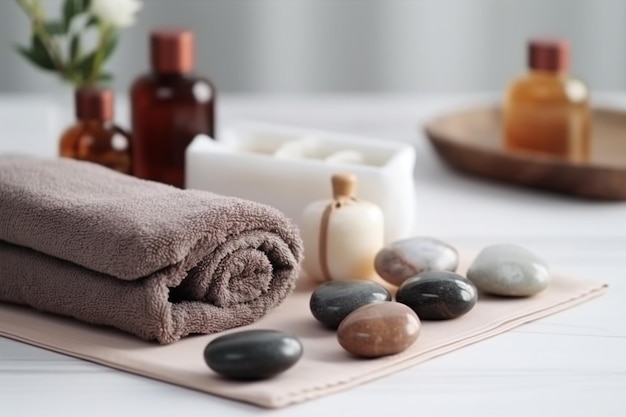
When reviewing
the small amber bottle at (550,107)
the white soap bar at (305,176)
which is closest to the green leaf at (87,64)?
the white soap bar at (305,176)

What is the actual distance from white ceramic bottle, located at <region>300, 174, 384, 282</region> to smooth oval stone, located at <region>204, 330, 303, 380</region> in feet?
0.68

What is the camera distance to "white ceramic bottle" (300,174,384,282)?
0.92 meters

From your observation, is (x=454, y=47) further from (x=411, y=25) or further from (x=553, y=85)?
(x=553, y=85)

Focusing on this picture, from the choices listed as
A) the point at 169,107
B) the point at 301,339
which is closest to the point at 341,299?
the point at 301,339

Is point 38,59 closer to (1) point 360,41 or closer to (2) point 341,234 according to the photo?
(2) point 341,234

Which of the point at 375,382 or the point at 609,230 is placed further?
the point at 609,230

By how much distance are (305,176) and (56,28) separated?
1.25 ft

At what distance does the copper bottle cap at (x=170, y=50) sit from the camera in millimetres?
1153

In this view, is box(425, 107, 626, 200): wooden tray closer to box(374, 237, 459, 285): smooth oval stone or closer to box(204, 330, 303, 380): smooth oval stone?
box(374, 237, 459, 285): smooth oval stone

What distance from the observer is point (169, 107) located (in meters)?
1.16

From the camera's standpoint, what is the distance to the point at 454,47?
80.1 inches

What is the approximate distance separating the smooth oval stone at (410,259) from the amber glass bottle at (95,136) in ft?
1.21

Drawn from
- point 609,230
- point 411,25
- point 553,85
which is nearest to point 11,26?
point 411,25

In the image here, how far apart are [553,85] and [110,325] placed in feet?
2.29
